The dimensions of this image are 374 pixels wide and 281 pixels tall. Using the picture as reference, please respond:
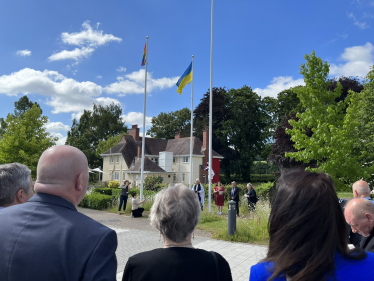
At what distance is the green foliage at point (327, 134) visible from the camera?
1366 centimetres

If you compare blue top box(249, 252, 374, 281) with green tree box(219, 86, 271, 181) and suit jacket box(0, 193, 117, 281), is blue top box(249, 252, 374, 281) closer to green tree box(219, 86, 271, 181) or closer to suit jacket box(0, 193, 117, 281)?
suit jacket box(0, 193, 117, 281)

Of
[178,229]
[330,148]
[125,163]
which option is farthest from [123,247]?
[125,163]

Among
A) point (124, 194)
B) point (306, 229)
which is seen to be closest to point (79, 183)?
point (306, 229)

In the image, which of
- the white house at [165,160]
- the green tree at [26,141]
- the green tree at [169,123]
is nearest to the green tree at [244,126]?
the white house at [165,160]

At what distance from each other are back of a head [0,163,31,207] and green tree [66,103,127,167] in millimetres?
57284

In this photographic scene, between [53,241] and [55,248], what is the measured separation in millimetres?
40

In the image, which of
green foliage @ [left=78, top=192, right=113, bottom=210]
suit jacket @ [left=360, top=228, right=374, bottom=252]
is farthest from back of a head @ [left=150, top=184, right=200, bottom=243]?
green foliage @ [left=78, top=192, right=113, bottom=210]

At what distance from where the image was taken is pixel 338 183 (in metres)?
13.8

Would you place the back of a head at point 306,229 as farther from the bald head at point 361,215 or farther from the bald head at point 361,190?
A: the bald head at point 361,190

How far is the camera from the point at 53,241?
1.61 m

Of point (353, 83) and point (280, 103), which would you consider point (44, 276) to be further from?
point (280, 103)

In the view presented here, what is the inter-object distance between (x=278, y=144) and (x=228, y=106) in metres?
20.7

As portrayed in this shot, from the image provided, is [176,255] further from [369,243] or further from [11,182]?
[369,243]

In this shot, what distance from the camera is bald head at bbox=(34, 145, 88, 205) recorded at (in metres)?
1.83
